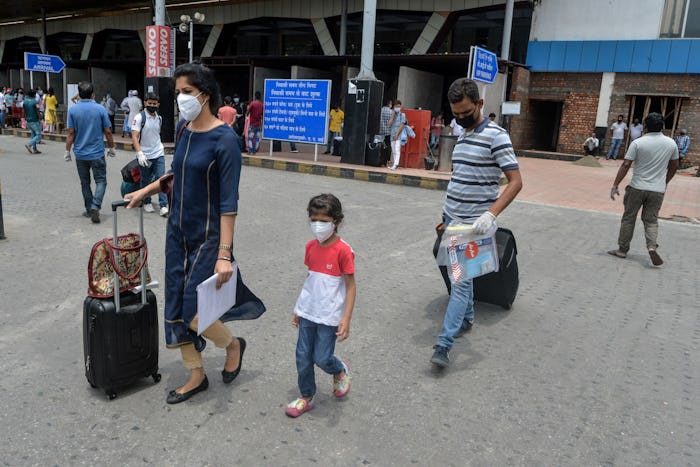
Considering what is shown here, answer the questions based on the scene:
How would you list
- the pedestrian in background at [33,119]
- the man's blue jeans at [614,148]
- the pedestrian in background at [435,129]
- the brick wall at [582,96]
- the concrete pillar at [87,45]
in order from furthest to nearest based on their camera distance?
1. the concrete pillar at [87,45]
2. the man's blue jeans at [614,148]
3. the brick wall at [582,96]
4. the pedestrian in background at [435,129]
5. the pedestrian in background at [33,119]

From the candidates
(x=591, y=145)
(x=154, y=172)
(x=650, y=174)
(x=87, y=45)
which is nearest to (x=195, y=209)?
(x=154, y=172)

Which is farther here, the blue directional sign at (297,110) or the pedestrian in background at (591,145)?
the pedestrian in background at (591,145)

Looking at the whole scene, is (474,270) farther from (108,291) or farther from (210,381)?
(108,291)

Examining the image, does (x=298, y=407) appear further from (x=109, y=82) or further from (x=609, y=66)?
(x=109, y=82)

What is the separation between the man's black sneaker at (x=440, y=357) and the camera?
352 centimetres

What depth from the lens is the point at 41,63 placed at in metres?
21.0

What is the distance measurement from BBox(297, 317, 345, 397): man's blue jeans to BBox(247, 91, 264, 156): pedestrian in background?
13619 mm

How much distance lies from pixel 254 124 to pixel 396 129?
4264 millimetres

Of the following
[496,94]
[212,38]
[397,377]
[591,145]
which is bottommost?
[397,377]

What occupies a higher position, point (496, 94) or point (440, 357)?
point (496, 94)

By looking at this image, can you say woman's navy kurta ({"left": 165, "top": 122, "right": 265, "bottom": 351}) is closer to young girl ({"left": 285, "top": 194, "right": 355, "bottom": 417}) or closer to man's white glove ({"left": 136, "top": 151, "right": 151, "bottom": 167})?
young girl ({"left": 285, "top": 194, "right": 355, "bottom": 417})

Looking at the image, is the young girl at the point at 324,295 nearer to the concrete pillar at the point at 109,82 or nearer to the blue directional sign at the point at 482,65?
the blue directional sign at the point at 482,65

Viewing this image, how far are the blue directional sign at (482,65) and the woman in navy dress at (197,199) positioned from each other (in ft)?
33.3

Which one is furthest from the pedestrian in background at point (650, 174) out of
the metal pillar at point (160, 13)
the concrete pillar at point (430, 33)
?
the concrete pillar at point (430, 33)
